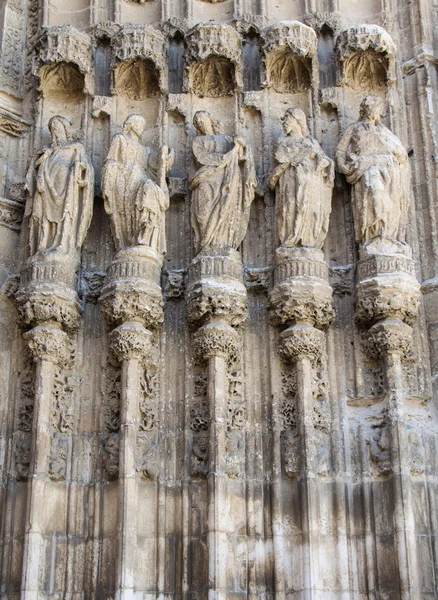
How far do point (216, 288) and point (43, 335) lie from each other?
1.72 m

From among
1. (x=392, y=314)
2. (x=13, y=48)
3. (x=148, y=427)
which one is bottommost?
(x=148, y=427)

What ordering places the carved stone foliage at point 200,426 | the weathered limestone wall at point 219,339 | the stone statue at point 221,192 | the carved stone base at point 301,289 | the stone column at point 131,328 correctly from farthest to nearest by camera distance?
the stone statue at point 221,192
the carved stone base at point 301,289
the carved stone foliage at point 200,426
the stone column at point 131,328
the weathered limestone wall at point 219,339

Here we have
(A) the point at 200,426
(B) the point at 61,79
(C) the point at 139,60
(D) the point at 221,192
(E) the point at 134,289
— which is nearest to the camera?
(A) the point at 200,426

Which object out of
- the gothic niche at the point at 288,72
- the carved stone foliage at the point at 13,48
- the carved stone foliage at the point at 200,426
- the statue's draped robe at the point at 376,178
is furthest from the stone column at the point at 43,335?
the gothic niche at the point at 288,72

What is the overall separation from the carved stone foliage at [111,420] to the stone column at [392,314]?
2.46 m

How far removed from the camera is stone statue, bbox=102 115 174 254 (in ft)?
33.9

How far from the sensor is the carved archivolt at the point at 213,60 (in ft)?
36.6

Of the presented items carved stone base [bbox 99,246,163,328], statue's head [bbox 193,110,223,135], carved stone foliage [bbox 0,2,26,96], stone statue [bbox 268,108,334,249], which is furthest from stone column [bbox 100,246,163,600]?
carved stone foliage [bbox 0,2,26,96]

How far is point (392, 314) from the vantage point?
395 inches

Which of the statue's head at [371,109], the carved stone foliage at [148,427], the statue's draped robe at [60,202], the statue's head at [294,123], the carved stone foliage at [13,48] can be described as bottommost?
the carved stone foliage at [148,427]

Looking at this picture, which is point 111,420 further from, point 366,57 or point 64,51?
point 366,57

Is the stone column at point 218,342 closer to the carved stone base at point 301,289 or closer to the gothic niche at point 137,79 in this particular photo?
the carved stone base at point 301,289

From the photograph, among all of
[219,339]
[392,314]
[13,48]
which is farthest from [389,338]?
[13,48]

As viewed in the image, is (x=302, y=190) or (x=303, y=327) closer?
(x=303, y=327)
